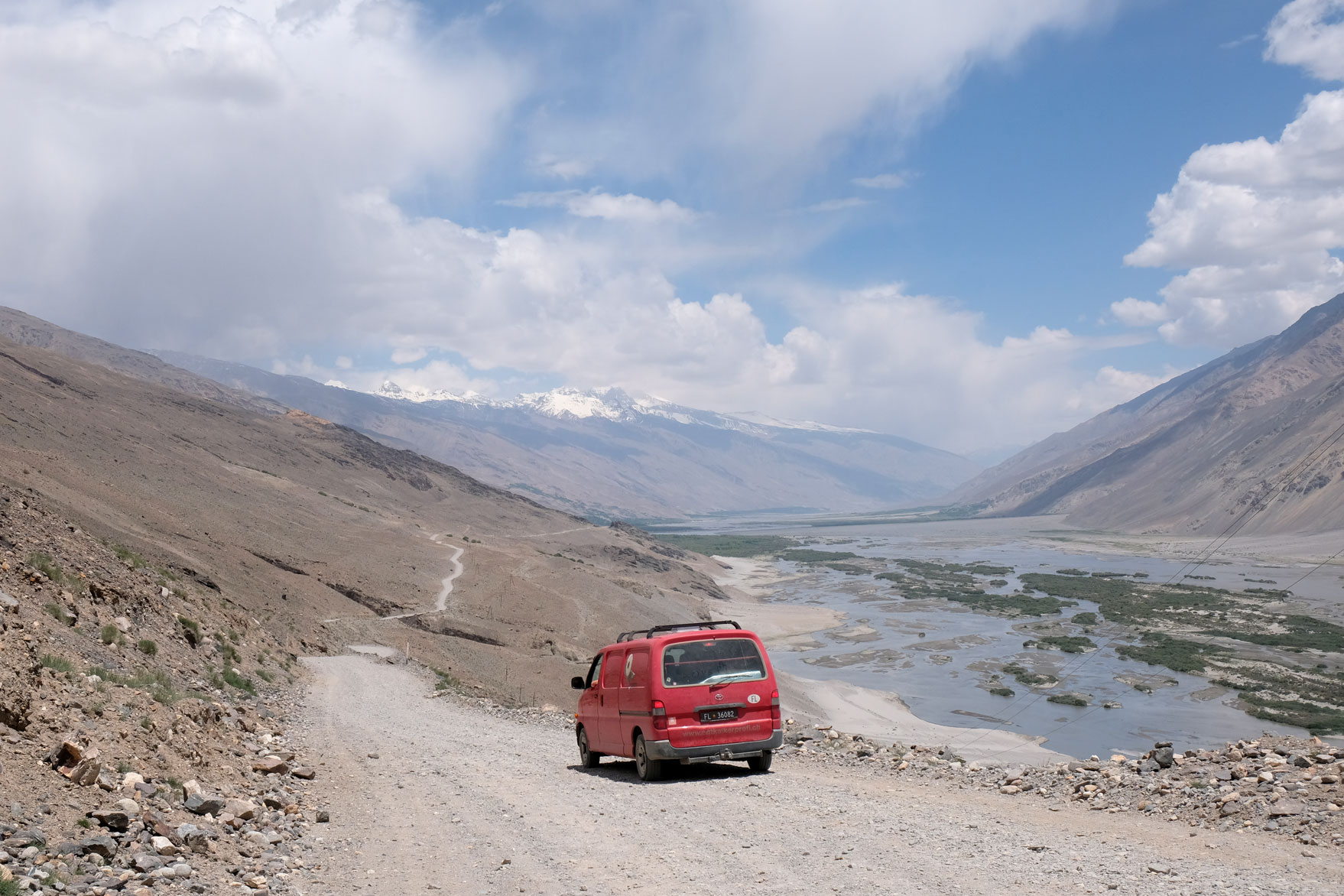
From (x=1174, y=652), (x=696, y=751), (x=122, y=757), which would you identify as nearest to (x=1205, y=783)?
(x=696, y=751)

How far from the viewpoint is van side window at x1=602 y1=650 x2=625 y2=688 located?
46.4 ft

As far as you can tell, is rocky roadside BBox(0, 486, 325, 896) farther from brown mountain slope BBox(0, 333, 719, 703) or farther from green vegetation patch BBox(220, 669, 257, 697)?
brown mountain slope BBox(0, 333, 719, 703)

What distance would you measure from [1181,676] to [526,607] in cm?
3777

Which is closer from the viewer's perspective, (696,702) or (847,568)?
(696,702)

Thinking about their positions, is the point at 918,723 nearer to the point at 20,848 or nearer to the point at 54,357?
the point at 20,848

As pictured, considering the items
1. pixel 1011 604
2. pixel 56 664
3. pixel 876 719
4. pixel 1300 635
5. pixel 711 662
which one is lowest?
pixel 876 719

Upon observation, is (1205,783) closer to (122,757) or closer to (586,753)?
(586,753)

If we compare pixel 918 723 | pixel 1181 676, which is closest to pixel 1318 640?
pixel 1181 676

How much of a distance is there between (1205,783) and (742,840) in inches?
228

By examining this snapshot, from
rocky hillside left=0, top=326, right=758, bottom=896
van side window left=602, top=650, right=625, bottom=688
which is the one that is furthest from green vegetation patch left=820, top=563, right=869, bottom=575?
van side window left=602, top=650, right=625, bottom=688

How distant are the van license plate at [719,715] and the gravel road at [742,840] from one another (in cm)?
82

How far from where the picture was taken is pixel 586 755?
15094 millimetres

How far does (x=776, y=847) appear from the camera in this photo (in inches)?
345

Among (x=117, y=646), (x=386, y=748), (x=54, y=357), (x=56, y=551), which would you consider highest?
(x=54, y=357)
